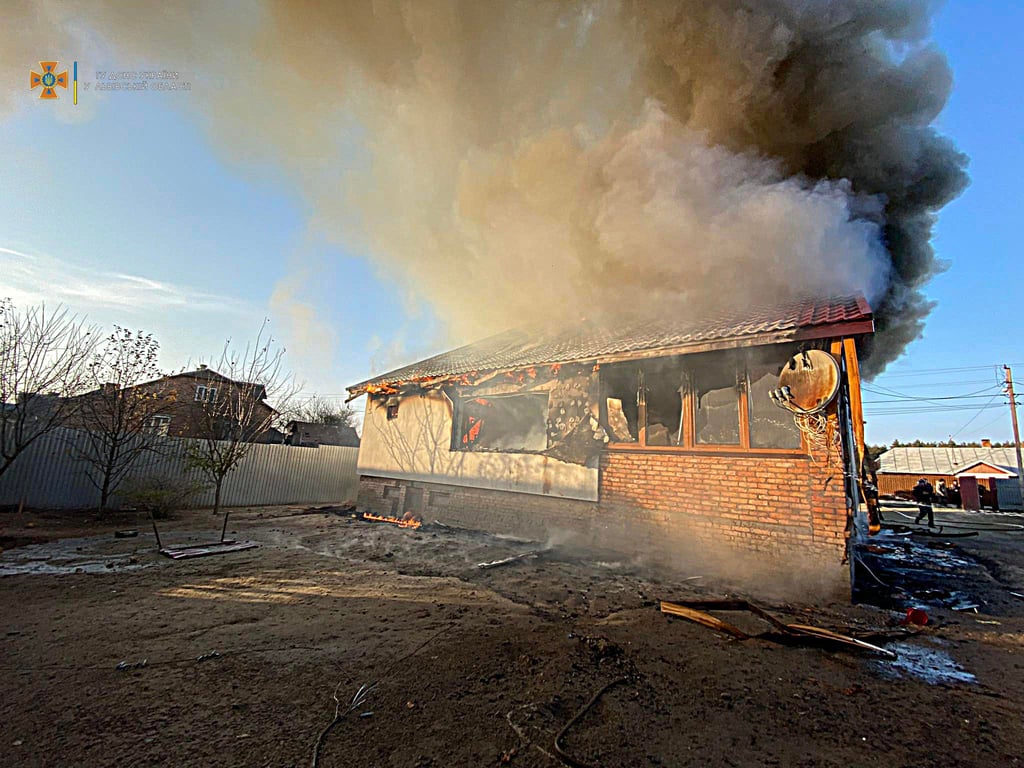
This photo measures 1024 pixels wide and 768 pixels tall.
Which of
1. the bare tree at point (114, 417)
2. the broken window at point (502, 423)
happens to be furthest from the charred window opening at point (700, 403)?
the bare tree at point (114, 417)

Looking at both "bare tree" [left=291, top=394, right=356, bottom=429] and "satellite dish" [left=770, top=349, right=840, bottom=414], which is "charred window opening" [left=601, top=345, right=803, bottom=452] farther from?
"bare tree" [left=291, top=394, right=356, bottom=429]

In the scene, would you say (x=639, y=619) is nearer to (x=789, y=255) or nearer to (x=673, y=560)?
(x=673, y=560)

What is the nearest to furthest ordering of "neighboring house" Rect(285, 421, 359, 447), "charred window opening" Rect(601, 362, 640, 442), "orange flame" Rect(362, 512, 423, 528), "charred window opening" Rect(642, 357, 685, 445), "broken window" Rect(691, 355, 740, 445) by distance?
"broken window" Rect(691, 355, 740, 445)
"charred window opening" Rect(642, 357, 685, 445)
"charred window opening" Rect(601, 362, 640, 442)
"orange flame" Rect(362, 512, 423, 528)
"neighboring house" Rect(285, 421, 359, 447)

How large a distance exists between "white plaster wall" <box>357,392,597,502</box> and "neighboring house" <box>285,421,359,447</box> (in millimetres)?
23535

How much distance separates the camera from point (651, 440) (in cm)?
708

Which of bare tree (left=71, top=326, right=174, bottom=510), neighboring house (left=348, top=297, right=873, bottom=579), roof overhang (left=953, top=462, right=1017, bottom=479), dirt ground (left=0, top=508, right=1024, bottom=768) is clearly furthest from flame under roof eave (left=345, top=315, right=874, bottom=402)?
roof overhang (left=953, top=462, right=1017, bottom=479)

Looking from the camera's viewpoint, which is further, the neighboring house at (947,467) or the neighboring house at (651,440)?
the neighboring house at (947,467)

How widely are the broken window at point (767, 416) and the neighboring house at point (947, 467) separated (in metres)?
26.1

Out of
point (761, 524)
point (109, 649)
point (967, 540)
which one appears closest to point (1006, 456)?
point (967, 540)

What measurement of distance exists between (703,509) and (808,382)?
2.17 m

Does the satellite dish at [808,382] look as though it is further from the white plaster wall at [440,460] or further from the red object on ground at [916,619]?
the white plaster wall at [440,460]

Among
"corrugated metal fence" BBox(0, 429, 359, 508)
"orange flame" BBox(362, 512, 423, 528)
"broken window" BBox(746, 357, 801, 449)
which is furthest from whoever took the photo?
"corrugated metal fence" BBox(0, 429, 359, 508)

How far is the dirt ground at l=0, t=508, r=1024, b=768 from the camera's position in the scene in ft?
7.47

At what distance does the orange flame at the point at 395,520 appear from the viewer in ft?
32.3
